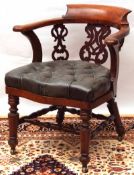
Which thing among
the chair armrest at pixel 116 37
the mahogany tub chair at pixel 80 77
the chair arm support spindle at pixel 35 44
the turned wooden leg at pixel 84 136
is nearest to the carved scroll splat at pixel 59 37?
the mahogany tub chair at pixel 80 77

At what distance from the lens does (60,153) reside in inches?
98.5

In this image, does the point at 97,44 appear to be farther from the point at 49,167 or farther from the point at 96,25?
the point at 49,167

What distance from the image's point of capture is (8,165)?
92.8 inches

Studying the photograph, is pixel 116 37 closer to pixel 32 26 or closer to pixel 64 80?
pixel 64 80

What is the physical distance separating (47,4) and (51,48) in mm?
328

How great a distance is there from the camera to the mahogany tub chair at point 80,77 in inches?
84.7

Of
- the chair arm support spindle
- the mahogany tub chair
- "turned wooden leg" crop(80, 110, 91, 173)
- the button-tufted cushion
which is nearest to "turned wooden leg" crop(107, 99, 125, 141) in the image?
the mahogany tub chair

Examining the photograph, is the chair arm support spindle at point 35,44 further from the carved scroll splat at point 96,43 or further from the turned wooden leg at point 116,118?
the turned wooden leg at point 116,118

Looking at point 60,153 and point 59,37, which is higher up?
point 59,37

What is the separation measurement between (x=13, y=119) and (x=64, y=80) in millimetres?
432

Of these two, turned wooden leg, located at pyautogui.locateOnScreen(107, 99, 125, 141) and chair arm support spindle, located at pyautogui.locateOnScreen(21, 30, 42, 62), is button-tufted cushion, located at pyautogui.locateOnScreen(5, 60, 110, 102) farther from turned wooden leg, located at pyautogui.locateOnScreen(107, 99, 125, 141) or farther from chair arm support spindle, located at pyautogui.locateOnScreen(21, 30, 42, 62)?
turned wooden leg, located at pyautogui.locateOnScreen(107, 99, 125, 141)

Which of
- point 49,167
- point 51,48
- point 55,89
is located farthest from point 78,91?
point 51,48

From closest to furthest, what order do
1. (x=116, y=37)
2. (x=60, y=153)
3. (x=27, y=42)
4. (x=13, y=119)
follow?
(x=116, y=37) < (x=13, y=119) < (x=60, y=153) < (x=27, y=42)

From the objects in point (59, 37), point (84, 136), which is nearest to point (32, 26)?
point (59, 37)
